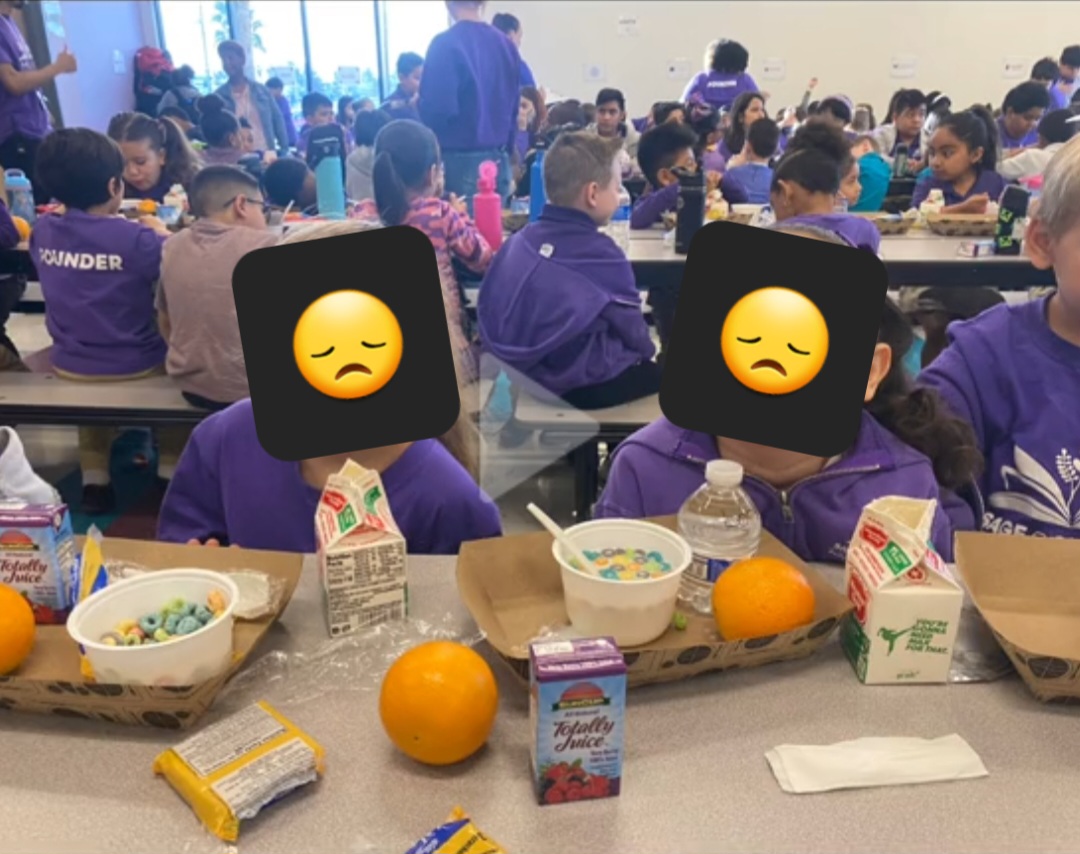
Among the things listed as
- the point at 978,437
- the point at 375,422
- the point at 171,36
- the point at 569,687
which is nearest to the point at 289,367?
the point at 375,422

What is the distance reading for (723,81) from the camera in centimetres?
568

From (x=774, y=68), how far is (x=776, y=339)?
8680 millimetres

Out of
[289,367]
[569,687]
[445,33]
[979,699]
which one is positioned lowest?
[979,699]

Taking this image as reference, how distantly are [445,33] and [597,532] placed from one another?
408 cm

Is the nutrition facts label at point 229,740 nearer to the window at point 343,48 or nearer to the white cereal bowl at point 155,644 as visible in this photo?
the white cereal bowl at point 155,644

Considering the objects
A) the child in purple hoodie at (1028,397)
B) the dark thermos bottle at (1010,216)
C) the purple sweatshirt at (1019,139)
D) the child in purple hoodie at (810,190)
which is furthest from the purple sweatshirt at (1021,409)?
the purple sweatshirt at (1019,139)

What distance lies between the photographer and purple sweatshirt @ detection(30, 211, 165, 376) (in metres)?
2.79

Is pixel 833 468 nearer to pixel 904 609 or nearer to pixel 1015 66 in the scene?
pixel 904 609

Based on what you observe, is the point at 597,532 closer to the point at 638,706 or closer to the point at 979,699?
the point at 638,706

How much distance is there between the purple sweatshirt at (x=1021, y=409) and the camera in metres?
1.33

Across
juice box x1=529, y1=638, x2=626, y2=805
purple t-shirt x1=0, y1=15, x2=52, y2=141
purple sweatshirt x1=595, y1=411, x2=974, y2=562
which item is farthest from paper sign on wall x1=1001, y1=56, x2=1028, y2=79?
juice box x1=529, y1=638, x2=626, y2=805

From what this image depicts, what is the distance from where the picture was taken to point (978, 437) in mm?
1392

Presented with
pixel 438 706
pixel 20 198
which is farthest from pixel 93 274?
pixel 438 706

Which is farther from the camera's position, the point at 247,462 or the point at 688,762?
the point at 247,462
